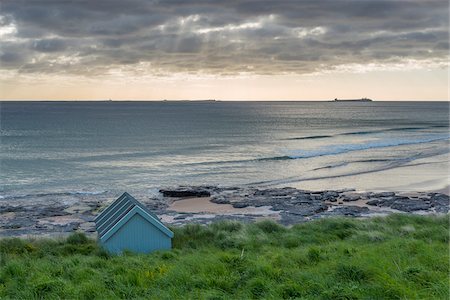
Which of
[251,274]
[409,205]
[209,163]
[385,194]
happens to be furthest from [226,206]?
[209,163]

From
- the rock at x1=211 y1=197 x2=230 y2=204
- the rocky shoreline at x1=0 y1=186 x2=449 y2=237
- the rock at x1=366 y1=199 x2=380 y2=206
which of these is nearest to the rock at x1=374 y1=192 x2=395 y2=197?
the rocky shoreline at x1=0 y1=186 x2=449 y2=237

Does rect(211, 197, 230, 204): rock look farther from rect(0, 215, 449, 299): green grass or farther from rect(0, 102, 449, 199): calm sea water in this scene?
rect(0, 215, 449, 299): green grass

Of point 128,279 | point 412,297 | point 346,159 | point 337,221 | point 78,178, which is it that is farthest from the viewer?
point 346,159

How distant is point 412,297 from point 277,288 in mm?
2348

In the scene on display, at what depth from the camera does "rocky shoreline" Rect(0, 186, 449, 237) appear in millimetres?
27984

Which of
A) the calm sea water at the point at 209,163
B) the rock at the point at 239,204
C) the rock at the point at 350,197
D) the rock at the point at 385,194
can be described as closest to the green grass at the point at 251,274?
the rock at the point at 239,204

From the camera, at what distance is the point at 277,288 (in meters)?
→ 9.60

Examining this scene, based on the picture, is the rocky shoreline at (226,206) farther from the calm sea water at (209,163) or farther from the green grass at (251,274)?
the green grass at (251,274)

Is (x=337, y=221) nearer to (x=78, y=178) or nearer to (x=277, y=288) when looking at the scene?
(x=277, y=288)

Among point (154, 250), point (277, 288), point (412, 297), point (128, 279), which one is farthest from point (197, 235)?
point (412, 297)

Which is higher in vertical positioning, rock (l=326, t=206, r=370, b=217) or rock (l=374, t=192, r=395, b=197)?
rock (l=374, t=192, r=395, b=197)

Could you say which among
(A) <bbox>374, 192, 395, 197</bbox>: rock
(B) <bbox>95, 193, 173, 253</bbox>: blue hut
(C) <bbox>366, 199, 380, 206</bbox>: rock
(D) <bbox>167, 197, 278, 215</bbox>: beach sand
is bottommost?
(D) <bbox>167, 197, 278, 215</bbox>: beach sand

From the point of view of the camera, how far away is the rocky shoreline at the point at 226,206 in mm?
27984

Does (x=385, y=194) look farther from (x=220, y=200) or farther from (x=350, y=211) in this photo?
(x=220, y=200)
